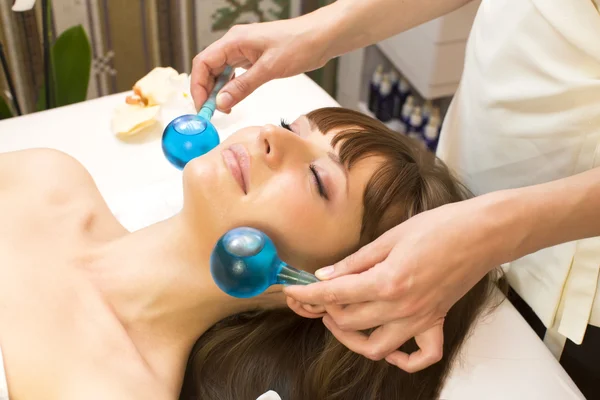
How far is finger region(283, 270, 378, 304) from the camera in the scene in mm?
852

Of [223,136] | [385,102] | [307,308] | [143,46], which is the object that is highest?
[307,308]

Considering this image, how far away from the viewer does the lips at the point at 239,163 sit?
1.06 m

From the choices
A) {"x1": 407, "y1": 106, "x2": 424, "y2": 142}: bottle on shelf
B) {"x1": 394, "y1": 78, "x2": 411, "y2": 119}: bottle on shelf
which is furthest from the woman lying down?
{"x1": 394, "y1": 78, "x2": 411, "y2": 119}: bottle on shelf

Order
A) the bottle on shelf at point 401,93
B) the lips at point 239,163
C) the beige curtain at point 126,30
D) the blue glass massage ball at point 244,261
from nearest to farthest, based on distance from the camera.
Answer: the blue glass massage ball at point 244,261 < the lips at point 239,163 < the beige curtain at point 126,30 < the bottle on shelf at point 401,93

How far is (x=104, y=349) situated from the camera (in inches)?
42.8

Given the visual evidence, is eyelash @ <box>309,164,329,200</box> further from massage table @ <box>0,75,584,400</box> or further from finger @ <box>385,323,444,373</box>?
massage table @ <box>0,75,584,400</box>

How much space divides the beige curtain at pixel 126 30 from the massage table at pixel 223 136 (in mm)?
565

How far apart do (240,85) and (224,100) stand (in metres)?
0.04

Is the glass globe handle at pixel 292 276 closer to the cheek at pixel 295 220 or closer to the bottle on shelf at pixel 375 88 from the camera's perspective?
the cheek at pixel 295 220

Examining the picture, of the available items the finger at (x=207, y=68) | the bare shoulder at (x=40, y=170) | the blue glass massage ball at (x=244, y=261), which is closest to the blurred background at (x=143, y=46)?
the bare shoulder at (x=40, y=170)

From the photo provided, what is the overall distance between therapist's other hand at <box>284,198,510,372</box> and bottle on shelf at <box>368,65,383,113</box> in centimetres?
179

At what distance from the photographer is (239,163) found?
1.08 m

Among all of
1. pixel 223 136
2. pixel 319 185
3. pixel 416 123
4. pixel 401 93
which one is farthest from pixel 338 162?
pixel 401 93

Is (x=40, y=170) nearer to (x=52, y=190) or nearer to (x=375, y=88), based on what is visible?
(x=52, y=190)
